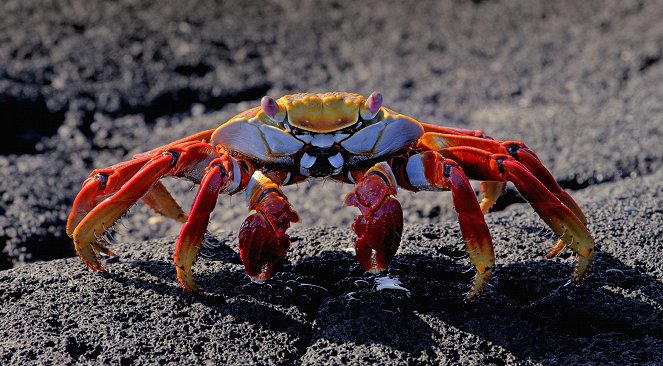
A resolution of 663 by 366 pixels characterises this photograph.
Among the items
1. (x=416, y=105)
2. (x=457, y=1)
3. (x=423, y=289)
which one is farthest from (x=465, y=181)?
(x=457, y=1)

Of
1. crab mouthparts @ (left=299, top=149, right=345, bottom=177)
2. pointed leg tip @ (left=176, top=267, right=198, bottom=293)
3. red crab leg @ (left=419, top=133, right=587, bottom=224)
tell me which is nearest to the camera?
pointed leg tip @ (left=176, top=267, right=198, bottom=293)

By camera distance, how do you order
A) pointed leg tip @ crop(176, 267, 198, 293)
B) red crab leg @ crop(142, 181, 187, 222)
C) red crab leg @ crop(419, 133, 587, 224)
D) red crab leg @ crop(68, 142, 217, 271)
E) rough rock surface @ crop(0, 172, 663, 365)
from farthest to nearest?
red crab leg @ crop(142, 181, 187, 222) < red crab leg @ crop(419, 133, 587, 224) < red crab leg @ crop(68, 142, 217, 271) < pointed leg tip @ crop(176, 267, 198, 293) < rough rock surface @ crop(0, 172, 663, 365)

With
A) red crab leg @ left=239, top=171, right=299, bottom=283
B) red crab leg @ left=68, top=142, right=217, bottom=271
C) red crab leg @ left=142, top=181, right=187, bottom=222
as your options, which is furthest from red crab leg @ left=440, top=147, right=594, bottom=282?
red crab leg @ left=142, top=181, right=187, bottom=222

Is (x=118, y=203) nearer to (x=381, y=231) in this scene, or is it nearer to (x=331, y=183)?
(x=381, y=231)

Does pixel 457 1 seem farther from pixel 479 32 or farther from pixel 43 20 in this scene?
pixel 43 20

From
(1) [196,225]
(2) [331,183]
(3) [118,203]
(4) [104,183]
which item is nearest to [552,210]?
(1) [196,225]

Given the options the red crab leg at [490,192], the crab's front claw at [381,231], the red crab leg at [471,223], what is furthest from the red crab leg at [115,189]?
the red crab leg at [490,192]

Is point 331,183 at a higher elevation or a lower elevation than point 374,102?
lower

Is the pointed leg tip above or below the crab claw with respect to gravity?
below

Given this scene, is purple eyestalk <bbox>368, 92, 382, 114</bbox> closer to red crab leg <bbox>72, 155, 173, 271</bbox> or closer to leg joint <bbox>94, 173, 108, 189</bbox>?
red crab leg <bbox>72, 155, 173, 271</bbox>
